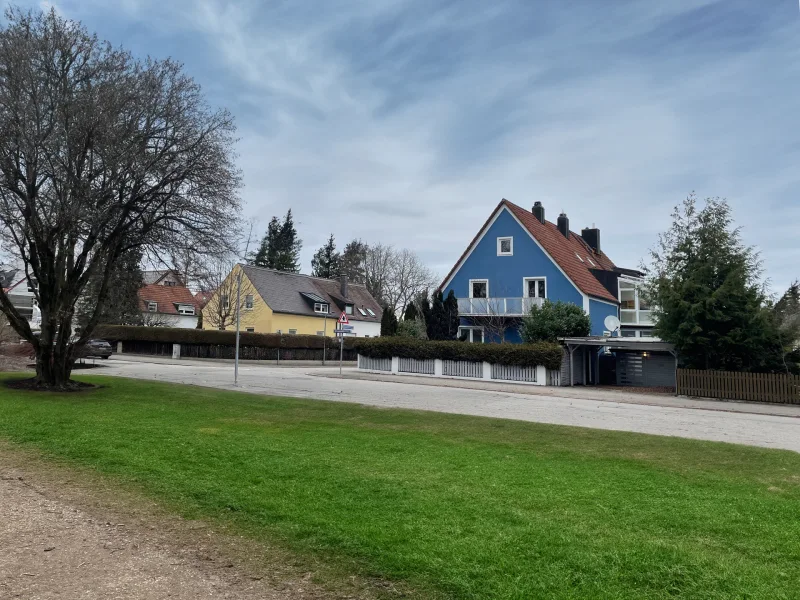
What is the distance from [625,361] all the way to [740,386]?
8470 millimetres

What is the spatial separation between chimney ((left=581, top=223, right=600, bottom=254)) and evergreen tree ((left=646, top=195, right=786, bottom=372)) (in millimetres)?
22353

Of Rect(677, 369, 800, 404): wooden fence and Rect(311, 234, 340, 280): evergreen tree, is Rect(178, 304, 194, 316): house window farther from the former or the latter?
Rect(677, 369, 800, 404): wooden fence

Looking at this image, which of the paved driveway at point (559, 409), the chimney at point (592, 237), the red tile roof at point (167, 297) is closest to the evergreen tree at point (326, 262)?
the red tile roof at point (167, 297)

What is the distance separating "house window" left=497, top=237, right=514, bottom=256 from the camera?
3728 cm

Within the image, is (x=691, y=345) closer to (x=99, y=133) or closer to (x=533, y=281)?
(x=533, y=281)

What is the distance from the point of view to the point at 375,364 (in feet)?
110

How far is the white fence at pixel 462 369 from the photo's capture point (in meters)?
29.9

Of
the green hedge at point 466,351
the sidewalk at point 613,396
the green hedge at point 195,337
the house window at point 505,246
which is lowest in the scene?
the sidewalk at point 613,396

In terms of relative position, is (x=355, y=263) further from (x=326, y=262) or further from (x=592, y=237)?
(x=592, y=237)

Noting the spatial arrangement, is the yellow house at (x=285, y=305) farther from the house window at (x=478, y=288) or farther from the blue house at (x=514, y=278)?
the blue house at (x=514, y=278)

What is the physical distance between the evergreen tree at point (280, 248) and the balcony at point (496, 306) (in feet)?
142

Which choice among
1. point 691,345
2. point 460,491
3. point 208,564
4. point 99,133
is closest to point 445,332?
point 691,345

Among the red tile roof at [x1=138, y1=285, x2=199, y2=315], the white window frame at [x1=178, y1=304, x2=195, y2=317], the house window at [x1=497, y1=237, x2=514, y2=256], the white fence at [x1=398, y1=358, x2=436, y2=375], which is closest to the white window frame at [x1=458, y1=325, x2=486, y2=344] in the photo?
the house window at [x1=497, y1=237, x2=514, y2=256]

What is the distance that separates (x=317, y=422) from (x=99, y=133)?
32.2 ft
